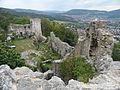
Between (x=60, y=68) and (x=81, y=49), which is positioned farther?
(x=81, y=49)

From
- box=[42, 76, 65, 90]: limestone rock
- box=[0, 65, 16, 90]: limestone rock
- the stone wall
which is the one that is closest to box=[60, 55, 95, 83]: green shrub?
box=[42, 76, 65, 90]: limestone rock

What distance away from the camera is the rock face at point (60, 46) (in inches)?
908

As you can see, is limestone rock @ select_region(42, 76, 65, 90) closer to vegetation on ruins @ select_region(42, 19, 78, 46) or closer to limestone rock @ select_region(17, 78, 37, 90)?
limestone rock @ select_region(17, 78, 37, 90)

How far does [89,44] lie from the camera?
48.2 ft

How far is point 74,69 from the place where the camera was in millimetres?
11539

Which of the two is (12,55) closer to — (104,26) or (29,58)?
(29,58)

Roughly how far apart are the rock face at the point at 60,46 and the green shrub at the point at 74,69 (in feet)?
28.9

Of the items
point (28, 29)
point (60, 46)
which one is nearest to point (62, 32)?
point (28, 29)

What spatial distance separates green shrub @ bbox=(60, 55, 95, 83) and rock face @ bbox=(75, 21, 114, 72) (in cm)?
101

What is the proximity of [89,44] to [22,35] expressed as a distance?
78.7 ft

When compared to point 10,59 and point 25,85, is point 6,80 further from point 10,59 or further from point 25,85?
point 10,59

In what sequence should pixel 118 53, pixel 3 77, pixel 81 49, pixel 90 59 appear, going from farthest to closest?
pixel 118 53, pixel 81 49, pixel 90 59, pixel 3 77

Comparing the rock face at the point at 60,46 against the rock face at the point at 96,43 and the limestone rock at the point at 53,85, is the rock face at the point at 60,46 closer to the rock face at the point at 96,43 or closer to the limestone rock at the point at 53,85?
the rock face at the point at 96,43

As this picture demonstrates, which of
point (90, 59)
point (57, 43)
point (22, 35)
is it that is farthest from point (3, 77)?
point (22, 35)
